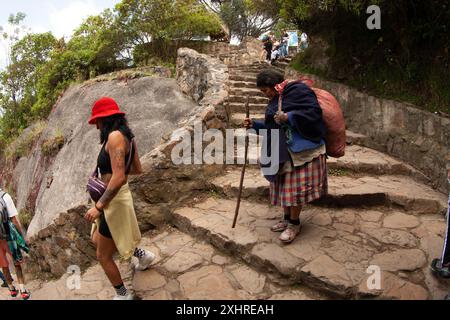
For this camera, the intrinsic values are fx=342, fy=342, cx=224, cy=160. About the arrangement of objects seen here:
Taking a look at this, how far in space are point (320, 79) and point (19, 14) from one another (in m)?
16.1

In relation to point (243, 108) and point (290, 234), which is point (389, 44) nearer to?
point (243, 108)

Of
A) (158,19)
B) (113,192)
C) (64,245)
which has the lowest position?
(64,245)

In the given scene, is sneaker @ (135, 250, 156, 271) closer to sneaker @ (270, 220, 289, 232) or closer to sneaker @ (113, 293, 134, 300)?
sneaker @ (113, 293, 134, 300)

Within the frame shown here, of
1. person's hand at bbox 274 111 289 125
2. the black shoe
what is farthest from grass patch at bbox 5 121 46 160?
the black shoe

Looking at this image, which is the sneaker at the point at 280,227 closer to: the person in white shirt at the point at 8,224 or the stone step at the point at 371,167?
the stone step at the point at 371,167

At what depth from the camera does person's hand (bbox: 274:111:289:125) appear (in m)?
3.36

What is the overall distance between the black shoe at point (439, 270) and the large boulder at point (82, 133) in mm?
5467

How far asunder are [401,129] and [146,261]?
4.62 meters

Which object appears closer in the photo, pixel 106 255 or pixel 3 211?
pixel 106 255

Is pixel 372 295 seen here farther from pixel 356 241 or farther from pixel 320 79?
pixel 320 79

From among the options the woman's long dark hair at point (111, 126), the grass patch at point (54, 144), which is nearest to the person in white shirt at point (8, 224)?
the woman's long dark hair at point (111, 126)

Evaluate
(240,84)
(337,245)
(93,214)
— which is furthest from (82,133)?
(337,245)

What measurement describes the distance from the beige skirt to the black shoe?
111 inches

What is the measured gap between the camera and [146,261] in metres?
3.70
